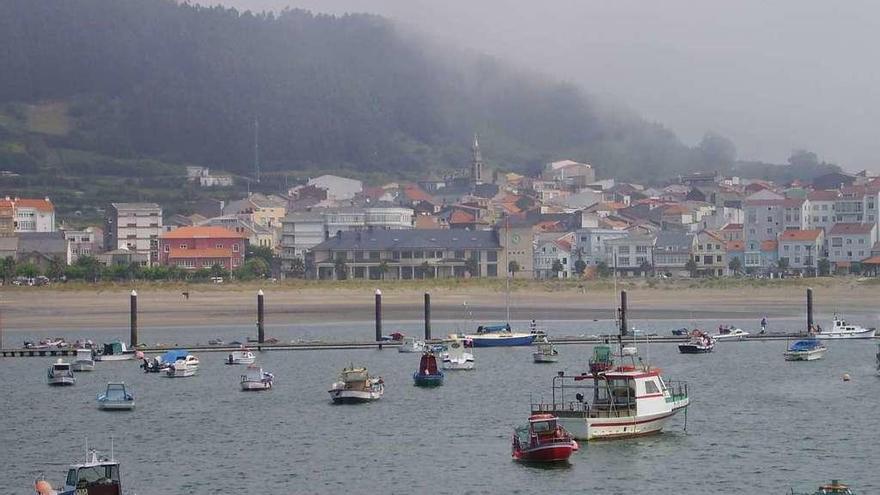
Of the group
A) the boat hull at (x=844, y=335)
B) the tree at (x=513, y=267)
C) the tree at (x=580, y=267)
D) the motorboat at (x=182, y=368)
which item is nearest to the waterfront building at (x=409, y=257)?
the tree at (x=513, y=267)

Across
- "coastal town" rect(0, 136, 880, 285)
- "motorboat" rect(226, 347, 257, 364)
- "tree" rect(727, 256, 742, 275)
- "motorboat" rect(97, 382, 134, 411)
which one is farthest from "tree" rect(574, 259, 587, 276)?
"motorboat" rect(97, 382, 134, 411)

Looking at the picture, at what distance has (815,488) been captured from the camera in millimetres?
40656

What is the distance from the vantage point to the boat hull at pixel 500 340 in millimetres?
86938

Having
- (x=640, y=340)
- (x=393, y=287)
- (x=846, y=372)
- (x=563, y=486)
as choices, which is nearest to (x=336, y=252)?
(x=393, y=287)

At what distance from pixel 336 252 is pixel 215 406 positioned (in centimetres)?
8678

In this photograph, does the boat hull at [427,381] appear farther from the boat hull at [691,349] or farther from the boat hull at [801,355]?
the boat hull at [801,355]

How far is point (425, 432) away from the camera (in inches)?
2080

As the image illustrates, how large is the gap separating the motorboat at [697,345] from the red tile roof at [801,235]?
7016 centimetres

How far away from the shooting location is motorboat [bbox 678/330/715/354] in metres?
80.9

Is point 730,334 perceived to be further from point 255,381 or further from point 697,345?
point 255,381

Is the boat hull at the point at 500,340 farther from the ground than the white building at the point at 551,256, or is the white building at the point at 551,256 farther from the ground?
the white building at the point at 551,256

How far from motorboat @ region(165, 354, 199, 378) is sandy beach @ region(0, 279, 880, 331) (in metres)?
30.3

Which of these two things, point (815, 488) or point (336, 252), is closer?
point (815, 488)

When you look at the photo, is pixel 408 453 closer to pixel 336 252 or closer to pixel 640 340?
pixel 640 340
